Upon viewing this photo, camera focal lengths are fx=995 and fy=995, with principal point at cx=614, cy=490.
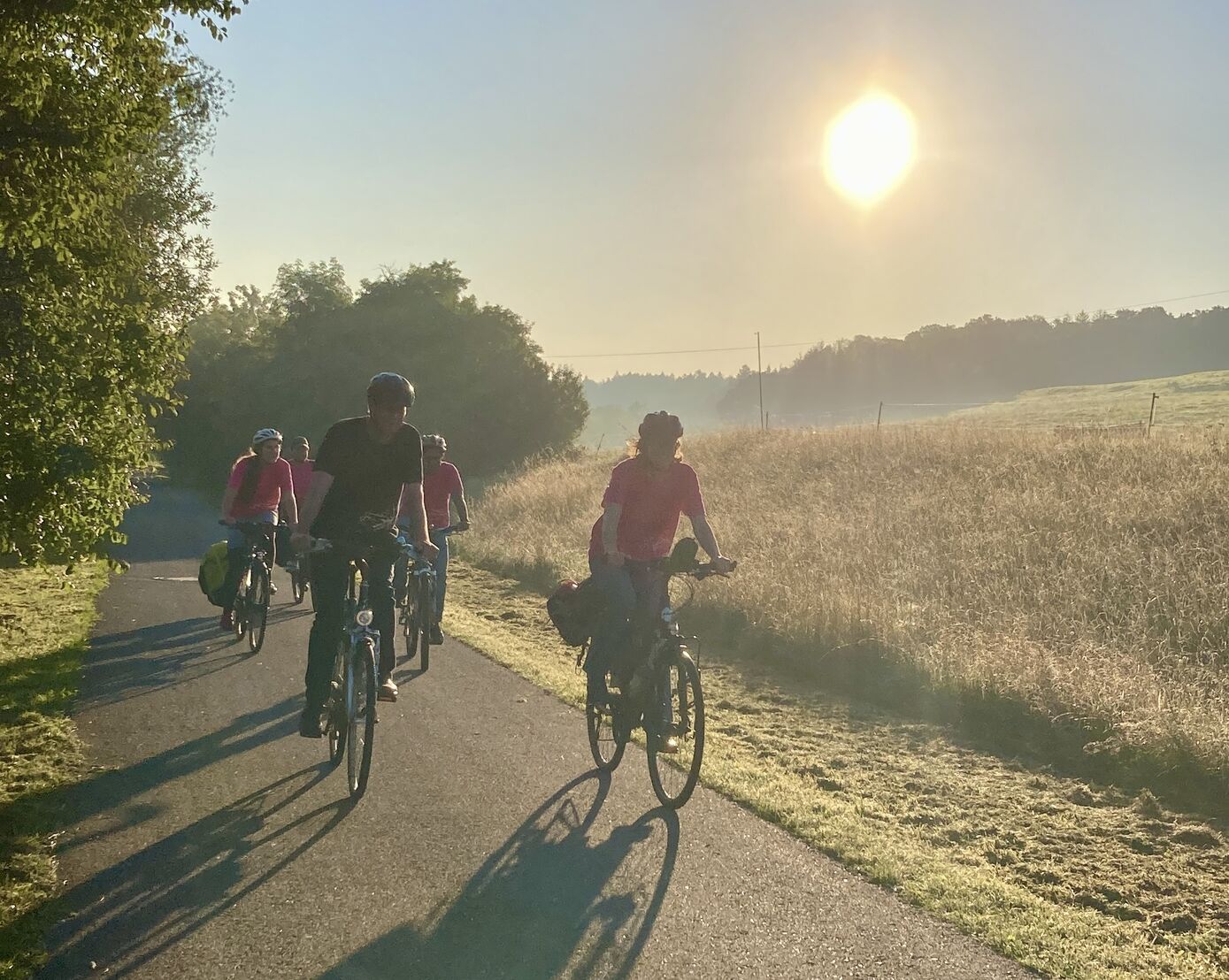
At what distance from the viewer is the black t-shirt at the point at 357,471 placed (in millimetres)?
5770

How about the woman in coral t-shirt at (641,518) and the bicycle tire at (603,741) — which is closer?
the woman in coral t-shirt at (641,518)

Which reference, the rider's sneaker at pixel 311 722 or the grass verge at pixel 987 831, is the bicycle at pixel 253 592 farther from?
the rider's sneaker at pixel 311 722

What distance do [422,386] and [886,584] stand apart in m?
37.1

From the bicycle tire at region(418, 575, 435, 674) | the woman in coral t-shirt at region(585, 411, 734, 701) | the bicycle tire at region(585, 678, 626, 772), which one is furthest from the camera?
the bicycle tire at region(418, 575, 435, 674)

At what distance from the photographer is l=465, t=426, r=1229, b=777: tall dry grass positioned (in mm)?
8305

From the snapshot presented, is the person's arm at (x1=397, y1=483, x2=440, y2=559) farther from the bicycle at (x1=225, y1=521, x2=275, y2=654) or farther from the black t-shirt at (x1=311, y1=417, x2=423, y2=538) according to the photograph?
the bicycle at (x1=225, y1=521, x2=275, y2=654)

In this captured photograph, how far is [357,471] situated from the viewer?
19.1 ft

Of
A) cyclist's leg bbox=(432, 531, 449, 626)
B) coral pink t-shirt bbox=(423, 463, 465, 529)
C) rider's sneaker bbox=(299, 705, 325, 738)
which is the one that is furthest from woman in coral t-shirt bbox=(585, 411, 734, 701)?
coral pink t-shirt bbox=(423, 463, 465, 529)

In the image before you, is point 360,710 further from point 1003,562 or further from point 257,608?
point 1003,562

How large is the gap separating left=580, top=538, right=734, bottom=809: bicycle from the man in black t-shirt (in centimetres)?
141

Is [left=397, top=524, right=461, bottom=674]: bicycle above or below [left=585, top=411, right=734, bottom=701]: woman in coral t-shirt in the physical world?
below

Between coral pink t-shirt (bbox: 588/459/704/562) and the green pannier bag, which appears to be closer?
coral pink t-shirt (bbox: 588/459/704/562)

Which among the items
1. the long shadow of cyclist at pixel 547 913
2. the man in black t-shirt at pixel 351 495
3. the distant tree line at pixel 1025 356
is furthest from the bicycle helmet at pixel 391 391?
the distant tree line at pixel 1025 356

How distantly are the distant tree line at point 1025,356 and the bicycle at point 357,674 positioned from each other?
90.1 meters
